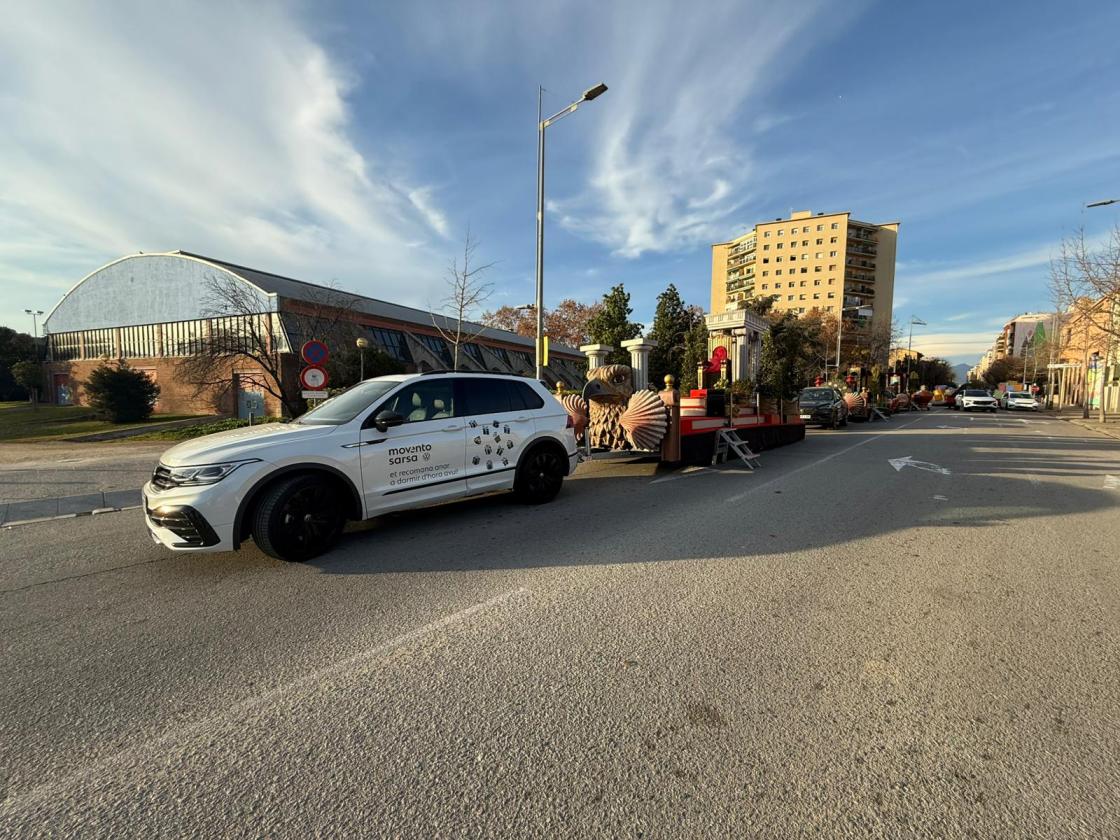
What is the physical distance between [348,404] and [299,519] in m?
1.49

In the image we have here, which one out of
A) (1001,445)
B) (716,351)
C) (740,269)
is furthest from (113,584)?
(740,269)

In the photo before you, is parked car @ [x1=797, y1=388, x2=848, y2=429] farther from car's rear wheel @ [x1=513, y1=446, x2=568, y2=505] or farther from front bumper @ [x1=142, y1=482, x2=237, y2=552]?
front bumper @ [x1=142, y1=482, x2=237, y2=552]

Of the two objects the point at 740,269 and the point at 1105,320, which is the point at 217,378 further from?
the point at 740,269

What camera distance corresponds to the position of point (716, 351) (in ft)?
46.7

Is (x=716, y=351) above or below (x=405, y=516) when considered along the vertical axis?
above

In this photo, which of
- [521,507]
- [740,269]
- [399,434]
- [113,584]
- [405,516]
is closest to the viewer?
[113,584]

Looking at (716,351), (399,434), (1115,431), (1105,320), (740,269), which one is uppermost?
(740,269)

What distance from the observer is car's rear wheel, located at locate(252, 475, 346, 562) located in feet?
14.3

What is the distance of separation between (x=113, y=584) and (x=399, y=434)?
2.51 m

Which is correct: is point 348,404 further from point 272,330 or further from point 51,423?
point 51,423

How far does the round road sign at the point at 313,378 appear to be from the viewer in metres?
9.59

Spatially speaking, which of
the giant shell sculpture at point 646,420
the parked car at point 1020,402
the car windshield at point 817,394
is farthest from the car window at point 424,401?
the parked car at point 1020,402

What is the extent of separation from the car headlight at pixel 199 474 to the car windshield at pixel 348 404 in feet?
3.36

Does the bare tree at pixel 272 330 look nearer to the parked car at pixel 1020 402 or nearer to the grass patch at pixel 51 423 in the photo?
the grass patch at pixel 51 423
